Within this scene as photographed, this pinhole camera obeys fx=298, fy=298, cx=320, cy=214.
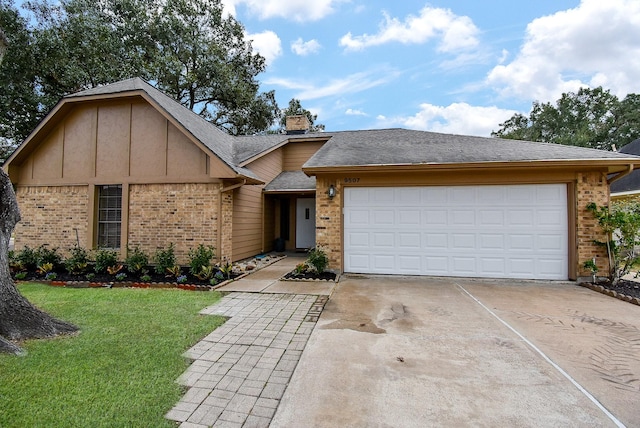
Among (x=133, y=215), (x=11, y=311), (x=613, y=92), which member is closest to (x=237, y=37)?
(x=133, y=215)

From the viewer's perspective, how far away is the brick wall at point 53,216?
8734mm

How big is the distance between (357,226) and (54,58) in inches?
730

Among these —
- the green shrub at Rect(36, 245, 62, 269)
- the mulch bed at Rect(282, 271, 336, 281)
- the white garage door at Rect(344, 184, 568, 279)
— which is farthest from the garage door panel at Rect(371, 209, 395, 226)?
the green shrub at Rect(36, 245, 62, 269)

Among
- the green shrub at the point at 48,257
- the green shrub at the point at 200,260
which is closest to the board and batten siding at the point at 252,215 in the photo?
the green shrub at the point at 200,260

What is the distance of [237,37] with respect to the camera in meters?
22.6

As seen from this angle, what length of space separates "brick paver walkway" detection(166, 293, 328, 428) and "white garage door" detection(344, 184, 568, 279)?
286 cm

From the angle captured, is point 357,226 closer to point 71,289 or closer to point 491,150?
point 491,150

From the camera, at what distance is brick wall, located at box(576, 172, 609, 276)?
6.63m

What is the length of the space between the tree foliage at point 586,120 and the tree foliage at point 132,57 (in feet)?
86.7

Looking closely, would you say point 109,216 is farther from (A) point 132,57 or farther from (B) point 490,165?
(A) point 132,57

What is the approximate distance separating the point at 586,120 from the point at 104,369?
1511 inches

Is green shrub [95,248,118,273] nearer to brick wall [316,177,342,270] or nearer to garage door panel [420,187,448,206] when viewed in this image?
brick wall [316,177,342,270]

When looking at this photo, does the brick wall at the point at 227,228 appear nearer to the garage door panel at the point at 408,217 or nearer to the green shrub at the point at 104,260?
the green shrub at the point at 104,260

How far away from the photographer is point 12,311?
148 inches
